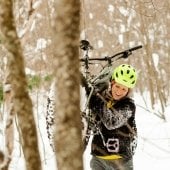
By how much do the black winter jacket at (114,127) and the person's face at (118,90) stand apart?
0.07 meters

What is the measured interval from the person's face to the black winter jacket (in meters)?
0.07

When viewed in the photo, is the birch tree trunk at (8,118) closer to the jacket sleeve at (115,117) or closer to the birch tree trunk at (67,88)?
the jacket sleeve at (115,117)

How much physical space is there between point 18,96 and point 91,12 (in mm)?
30376

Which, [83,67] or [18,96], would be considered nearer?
[18,96]

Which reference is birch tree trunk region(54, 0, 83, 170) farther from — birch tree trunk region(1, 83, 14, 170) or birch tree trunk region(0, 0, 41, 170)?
birch tree trunk region(1, 83, 14, 170)

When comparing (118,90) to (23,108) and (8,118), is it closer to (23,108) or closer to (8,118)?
(8,118)

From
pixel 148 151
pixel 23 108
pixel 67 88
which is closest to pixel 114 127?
pixel 23 108

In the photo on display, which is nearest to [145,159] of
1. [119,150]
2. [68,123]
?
[119,150]

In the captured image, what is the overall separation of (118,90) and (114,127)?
36 centimetres

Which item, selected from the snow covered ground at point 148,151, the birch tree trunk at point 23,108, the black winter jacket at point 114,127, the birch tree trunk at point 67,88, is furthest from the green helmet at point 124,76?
the snow covered ground at point 148,151

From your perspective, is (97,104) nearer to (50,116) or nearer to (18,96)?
(50,116)

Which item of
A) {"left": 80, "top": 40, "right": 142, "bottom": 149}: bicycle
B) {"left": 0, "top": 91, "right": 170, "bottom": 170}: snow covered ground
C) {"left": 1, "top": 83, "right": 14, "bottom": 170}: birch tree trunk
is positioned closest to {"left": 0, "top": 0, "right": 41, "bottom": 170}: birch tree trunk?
{"left": 80, "top": 40, "right": 142, "bottom": 149}: bicycle

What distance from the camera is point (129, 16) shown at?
2427 cm

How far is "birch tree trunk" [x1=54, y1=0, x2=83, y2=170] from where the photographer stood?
238cm
